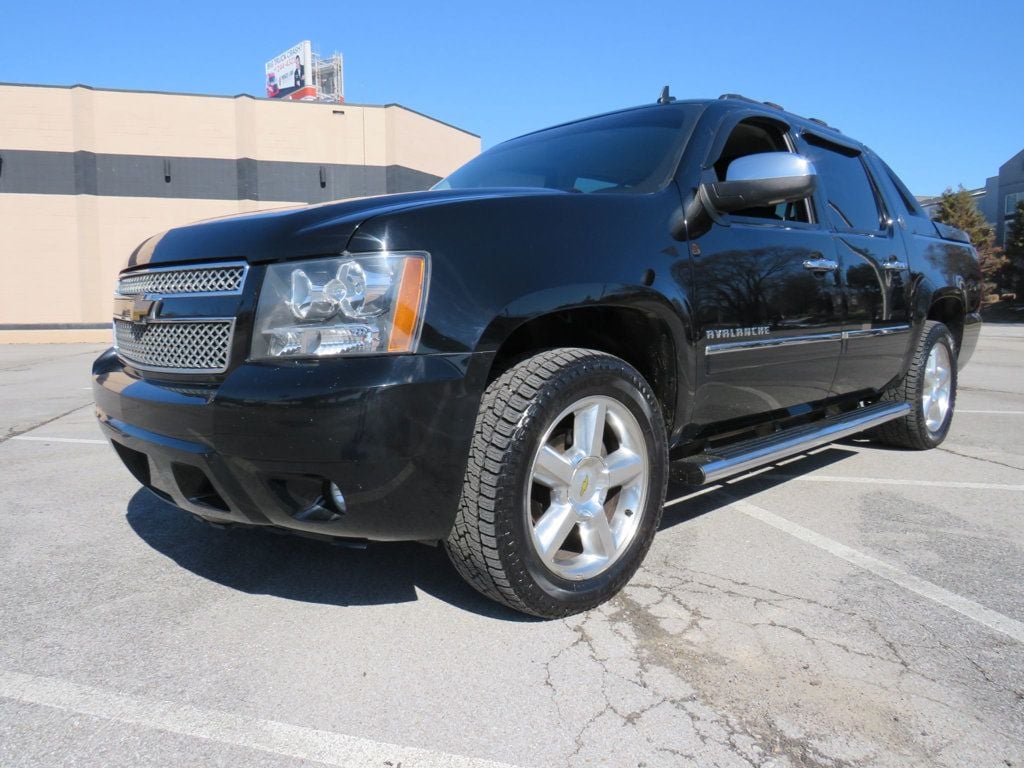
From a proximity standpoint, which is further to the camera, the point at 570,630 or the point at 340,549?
the point at 340,549

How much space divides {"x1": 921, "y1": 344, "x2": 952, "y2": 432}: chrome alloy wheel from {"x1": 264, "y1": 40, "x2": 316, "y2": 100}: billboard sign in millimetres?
40198

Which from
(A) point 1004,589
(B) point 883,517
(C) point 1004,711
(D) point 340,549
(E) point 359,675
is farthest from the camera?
(B) point 883,517

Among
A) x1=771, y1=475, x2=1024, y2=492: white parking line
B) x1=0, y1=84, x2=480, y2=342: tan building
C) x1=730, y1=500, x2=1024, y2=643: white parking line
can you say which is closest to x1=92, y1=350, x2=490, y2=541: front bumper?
x1=730, y1=500, x2=1024, y2=643: white parking line

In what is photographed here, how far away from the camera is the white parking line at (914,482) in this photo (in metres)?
4.19

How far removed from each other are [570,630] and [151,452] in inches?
56.4

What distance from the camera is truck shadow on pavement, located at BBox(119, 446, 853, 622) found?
103 inches

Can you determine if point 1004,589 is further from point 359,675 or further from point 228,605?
point 228,605

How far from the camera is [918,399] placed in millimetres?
4762

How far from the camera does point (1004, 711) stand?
195 cm

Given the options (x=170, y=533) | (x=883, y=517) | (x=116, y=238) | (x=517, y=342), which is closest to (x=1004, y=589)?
(x=883, y=517)

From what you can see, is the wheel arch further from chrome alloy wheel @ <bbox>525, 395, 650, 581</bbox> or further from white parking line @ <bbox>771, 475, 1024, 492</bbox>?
white parking line @ <bbox>771, 475, 1024, 492</bbox>

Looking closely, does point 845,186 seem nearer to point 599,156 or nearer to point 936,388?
point 599,156

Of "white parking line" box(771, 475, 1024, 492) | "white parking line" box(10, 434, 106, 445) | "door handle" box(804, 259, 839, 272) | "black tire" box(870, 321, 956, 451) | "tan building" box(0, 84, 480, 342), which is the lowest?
"white parking line" box(10, 434, 106, 445)

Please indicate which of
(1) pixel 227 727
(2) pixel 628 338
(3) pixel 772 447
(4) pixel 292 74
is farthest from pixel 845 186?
(4) pixel 292 74
